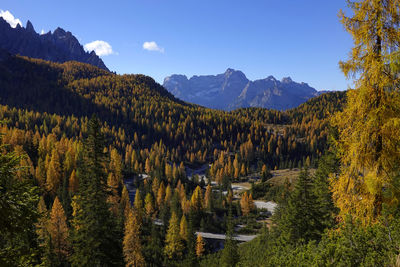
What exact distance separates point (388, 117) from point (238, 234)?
7994cm

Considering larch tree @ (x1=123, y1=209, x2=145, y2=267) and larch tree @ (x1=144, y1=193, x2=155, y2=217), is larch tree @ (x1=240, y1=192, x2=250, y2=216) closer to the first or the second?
larch tree @ (x1=144, y1=193, x2=155, y2=217)

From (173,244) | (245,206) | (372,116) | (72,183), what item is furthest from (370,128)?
(245,206)

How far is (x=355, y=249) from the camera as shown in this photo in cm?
805

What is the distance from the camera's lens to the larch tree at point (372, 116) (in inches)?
404

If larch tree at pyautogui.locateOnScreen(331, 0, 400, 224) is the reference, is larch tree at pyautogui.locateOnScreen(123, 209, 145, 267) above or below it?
below

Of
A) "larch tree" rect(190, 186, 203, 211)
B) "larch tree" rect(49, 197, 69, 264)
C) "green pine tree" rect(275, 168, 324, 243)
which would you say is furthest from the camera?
"larch tree" rect(190, 186, 203, 211)

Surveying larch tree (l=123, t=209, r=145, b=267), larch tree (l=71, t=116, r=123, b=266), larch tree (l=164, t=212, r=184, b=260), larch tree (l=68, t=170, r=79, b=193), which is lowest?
larch tree (l=164, t=212, r=184, b=260)

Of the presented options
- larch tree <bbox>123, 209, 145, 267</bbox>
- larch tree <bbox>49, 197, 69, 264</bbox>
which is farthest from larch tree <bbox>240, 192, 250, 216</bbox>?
larch tree <bbox>49, 197, 69, 264</bbox>

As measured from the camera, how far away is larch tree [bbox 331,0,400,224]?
33.7 ft

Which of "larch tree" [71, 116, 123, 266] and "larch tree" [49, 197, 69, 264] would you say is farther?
"larch tree" [49, 197, 69, 264]

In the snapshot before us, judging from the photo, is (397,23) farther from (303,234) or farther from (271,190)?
Answer: (271,190)

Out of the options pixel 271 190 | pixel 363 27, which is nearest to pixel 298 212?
pixel 363 27

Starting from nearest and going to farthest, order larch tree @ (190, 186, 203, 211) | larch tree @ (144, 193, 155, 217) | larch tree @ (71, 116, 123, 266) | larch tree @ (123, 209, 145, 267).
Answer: larch tree @ (71, 116, 123, 266)
larch tree @ (123, 209, 145, 267)
larch tree @ (144, 193, 155, 217)
larch tree @ (190, 186, 203, 211)

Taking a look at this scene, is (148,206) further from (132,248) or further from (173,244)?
(132,248)
